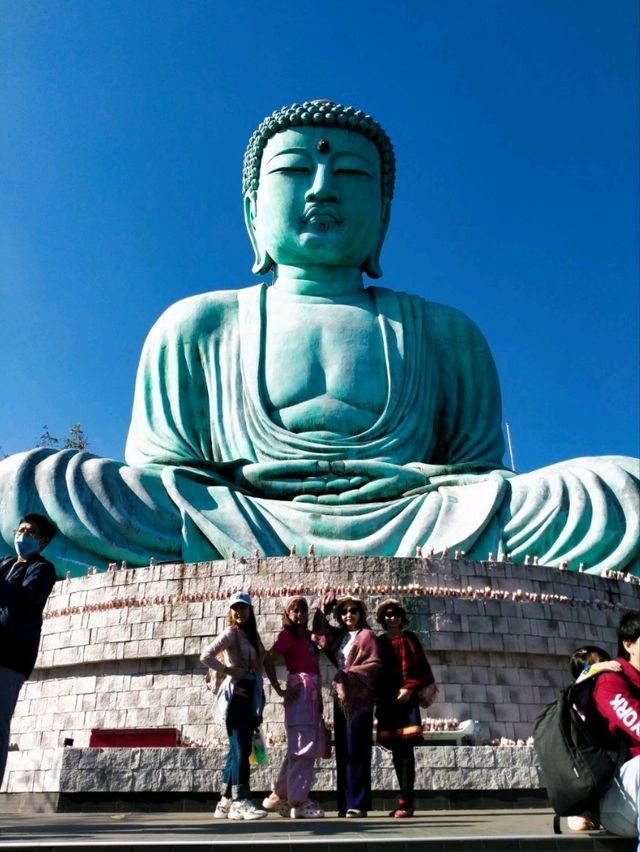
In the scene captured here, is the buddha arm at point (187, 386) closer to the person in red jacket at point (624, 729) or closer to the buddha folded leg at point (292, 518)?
the buddha folded leg at point (292, 518)

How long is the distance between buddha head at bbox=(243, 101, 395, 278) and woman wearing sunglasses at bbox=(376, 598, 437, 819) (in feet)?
24.2

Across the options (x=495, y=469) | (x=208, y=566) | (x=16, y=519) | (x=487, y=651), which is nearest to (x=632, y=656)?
(x=487, y=651)

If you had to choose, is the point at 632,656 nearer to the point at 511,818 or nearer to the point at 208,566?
the point at 511,818

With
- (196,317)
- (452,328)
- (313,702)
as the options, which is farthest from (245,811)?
(452,328)

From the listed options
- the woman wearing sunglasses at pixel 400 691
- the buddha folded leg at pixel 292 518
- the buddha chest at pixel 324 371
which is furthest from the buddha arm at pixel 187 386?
the woman wearing sunglasses at pixel 400 691

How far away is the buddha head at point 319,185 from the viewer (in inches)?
435

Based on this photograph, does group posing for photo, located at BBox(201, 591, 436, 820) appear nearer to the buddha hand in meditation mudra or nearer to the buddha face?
the buddha hand in meditation mudra

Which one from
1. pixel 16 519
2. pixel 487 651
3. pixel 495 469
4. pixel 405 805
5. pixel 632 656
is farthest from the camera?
pixel 495 469

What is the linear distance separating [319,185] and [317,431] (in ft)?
9.98

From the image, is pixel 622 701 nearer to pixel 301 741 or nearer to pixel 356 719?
pixel 356 719

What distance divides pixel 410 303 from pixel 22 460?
4.99 meters

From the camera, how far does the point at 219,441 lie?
10.2 m

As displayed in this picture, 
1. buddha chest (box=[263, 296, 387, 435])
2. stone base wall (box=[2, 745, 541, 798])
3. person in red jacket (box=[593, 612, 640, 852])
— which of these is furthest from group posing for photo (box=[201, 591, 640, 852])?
buddha chest (box=[263, 296, 387, 435])

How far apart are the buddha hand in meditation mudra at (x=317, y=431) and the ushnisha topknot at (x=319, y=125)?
0.03 meters
